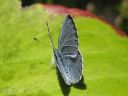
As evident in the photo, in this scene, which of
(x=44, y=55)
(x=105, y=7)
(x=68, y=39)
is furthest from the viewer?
(x=105, y=7)

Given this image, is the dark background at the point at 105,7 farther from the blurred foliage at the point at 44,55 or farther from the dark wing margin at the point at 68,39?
the dark wing margin at the point at 68,39

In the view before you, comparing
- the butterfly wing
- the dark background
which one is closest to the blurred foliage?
the butterfly wing

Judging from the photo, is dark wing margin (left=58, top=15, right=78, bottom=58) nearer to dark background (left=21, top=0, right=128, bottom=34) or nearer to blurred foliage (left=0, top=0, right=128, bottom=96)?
blurred foliage (left=0, top=0, right=128, bottom=96)

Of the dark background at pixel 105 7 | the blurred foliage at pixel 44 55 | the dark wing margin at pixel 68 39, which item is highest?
the dark wing margin at pixel 68 39

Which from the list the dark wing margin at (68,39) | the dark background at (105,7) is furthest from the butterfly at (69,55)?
the dark background at (105,7)

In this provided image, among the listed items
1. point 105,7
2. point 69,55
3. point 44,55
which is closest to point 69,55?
point 69,55

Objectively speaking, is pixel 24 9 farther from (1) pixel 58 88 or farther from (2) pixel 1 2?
(1) pixel 58 88

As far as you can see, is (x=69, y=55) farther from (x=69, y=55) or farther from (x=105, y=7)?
(x=105, y=7)
